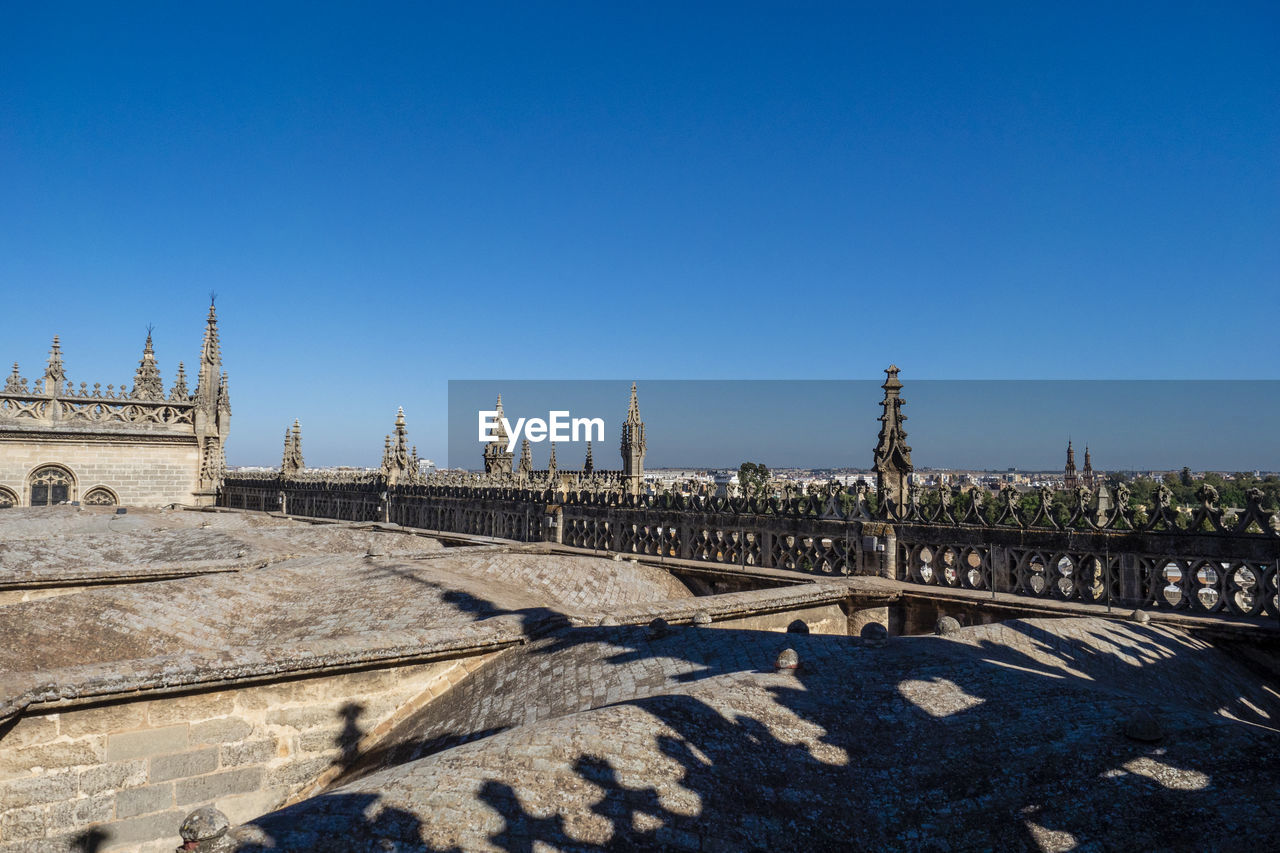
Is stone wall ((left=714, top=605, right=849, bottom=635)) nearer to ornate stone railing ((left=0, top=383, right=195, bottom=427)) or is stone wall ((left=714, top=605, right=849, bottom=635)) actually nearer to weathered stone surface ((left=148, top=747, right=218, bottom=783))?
weathered stone surface ((left=148, top=747, right=218, bottom=783))

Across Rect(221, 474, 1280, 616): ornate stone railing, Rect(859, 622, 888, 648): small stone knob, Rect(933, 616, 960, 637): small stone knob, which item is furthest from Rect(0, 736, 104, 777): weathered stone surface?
Rect(221, 474, 1280, 616): ornate stone railing

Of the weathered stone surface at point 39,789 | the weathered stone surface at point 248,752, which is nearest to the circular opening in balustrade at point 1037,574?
the weathered stone surface at point 248,752

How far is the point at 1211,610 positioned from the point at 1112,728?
6.19 meters

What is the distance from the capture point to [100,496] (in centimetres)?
3198

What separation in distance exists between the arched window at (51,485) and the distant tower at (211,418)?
4.74 metres

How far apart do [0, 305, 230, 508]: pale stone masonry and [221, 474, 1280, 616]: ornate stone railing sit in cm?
2208

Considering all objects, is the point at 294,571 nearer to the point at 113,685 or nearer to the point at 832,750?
the point at 113,685

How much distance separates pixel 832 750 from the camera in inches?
200

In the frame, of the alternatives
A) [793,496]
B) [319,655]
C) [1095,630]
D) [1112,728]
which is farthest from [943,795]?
[793,496]

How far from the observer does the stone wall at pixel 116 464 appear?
99.0ft

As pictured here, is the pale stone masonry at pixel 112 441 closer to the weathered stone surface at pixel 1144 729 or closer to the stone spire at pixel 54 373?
the stone spire at pixel 54 373

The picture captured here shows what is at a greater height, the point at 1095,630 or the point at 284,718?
the point at 1095,630

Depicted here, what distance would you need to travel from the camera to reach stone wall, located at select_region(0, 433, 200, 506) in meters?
30.2

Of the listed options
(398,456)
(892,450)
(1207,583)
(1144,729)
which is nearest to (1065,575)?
(1207,583)
